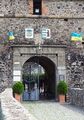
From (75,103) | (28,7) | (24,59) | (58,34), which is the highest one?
(28,7)

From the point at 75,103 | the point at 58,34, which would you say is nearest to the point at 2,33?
the point at 58,34

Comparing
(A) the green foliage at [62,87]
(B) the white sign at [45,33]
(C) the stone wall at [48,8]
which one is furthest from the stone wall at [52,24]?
(A) the green foliage at [62,87]

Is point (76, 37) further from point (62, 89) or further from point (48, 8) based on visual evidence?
point (62, 89)

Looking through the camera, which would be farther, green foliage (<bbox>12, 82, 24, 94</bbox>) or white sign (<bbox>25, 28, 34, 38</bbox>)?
white sign (<bbox>25, 28, 34, 38</bbox>)

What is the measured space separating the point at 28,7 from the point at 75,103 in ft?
19.4

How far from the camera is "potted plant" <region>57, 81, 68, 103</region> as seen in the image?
58.3 feet

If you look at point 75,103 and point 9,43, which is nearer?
point 75,103

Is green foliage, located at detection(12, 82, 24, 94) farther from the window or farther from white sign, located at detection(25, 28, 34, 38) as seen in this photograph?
the window

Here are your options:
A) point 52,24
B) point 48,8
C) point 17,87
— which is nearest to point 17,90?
point 17,87

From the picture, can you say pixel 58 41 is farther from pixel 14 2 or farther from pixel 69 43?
pixel 14 2

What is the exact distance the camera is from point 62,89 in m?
17.8

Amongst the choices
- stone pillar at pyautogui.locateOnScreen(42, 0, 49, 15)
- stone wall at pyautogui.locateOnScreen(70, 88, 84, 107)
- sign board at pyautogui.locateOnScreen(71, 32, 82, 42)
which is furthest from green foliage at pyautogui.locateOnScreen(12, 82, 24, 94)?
stone pillar at pyautogui.locateOnScreen(42, 0, 49, 15)

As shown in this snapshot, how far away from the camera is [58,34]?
18844 mm

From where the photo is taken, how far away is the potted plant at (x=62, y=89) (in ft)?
58.3
